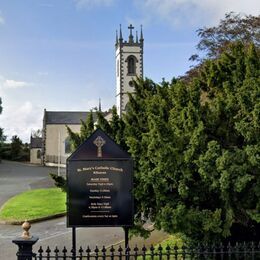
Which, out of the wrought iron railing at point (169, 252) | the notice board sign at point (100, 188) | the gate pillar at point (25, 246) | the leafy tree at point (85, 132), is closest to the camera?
the wrought iron railing at point (169, 252)

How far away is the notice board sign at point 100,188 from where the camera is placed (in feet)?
29.7

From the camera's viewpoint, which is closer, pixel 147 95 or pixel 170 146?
pixel 170 146

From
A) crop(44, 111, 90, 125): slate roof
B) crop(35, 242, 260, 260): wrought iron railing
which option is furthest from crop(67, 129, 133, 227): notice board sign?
crop(44, 111, 90, 125): slate roof

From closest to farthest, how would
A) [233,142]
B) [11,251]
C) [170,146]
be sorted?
[170,146], [233,142], [11,251]

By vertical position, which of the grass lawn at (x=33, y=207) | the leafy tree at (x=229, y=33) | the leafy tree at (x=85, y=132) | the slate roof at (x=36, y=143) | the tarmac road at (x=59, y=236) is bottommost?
the tarmac road at (x=59, y=236)

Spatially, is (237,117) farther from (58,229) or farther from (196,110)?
(58,229)

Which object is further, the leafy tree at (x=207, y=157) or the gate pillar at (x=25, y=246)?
the leafy tree at (x=207, y=157)

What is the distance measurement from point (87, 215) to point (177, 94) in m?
3.13

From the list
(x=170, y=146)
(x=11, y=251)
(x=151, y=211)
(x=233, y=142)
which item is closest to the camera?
(x=170, y=146)

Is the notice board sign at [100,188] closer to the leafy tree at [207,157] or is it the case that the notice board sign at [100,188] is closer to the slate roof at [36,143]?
the leafy tree at [207,157]

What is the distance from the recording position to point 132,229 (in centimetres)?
1005

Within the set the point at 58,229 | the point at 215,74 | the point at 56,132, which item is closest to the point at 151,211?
the point at 215,74

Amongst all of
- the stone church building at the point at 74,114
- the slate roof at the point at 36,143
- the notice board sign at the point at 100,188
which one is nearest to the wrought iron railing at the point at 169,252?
the notice board sign at the point at 100,188

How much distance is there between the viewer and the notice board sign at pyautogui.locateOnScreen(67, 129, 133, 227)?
29.7ft
